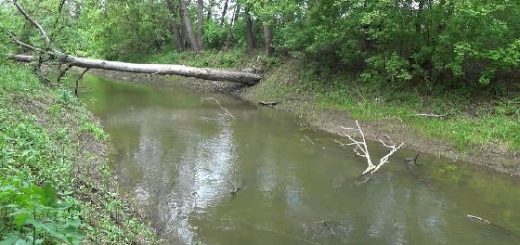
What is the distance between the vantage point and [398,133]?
49.2ft

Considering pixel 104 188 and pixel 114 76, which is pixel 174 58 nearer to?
pixel 114 76

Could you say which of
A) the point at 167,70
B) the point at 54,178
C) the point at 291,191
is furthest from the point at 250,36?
the point at 54,178

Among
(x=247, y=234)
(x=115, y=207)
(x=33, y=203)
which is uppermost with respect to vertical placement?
(x=33, y=203)

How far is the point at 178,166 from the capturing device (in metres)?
12.1

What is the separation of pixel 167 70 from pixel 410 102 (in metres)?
10.7

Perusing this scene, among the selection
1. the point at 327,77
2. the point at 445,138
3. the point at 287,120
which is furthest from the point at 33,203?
the point at 327,77

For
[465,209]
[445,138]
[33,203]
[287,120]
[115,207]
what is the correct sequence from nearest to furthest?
[33,203], [115,207], [465,209], [445,138], [287,120]

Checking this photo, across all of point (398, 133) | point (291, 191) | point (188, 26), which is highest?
point (188, 26)

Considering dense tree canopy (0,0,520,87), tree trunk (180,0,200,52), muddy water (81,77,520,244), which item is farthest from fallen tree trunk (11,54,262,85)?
tree trunk (180,0,200,52)

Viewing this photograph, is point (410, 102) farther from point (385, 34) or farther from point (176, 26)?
point (176, 26)

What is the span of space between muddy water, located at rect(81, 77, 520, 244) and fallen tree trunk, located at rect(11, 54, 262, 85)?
19.2 ft

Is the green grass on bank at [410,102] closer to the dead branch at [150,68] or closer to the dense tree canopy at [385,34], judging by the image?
the dense tree canopy at [385,34]

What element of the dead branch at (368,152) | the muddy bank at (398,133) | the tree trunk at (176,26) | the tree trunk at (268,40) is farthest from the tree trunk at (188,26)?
the dead branch at (368,152)

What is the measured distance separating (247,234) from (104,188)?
2.57 m
